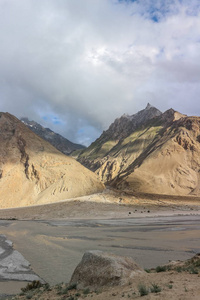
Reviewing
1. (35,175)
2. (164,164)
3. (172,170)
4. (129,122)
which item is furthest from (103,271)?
(129,122)

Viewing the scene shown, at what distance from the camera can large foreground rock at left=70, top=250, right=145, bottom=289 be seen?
726 centimetres

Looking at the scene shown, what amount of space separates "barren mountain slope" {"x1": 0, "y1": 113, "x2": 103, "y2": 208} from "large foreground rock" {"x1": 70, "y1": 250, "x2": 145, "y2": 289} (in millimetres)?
53163

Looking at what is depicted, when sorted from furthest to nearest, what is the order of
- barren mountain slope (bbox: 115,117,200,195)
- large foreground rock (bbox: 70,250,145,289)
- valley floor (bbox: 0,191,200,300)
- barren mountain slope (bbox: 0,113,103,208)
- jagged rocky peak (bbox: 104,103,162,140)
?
jagged rocky peak (bbox: 104,103,162,140)
barren mountain slope (bbox: 115,117,200,195)
barren mountain slope (bbox: 0,113,103,208)
large foreground rock (bbox: 70,250,145,289)
valley floor (bbox: 0,191,200,300)

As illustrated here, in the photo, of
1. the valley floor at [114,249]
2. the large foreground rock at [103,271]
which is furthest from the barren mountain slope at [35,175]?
the large foreground rock at [103,271]

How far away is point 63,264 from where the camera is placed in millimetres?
13273

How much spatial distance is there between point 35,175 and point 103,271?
60260 millimetres

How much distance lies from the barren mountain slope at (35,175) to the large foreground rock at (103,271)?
53163mm

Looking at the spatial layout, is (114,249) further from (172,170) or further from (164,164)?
(164,164)

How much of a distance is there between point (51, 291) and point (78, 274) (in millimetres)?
1001

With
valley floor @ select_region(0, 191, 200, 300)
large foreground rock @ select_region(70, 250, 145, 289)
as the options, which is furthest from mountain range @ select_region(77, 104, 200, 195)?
large foreground rock @ select_region(70, 250, 145, 289)

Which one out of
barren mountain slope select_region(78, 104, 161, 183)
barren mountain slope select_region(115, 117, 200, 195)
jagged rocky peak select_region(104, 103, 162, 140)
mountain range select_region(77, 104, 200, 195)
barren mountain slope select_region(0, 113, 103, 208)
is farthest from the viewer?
jagged rocky peak select_region(104, 103, 162, 140)

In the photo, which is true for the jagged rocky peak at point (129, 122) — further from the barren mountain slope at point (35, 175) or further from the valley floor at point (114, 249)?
the valley floor at point (114, 249)

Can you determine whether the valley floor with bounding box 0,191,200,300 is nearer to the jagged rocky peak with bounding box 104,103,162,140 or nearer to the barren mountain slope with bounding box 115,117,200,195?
the barren mountain slope with bounding box 115,117,200,195

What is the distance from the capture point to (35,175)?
65.3 metres
